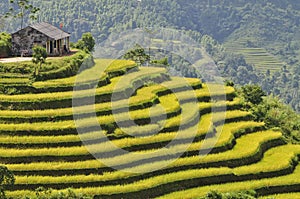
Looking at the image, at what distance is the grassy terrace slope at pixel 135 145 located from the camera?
26.2m

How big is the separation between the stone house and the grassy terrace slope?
4823 mm

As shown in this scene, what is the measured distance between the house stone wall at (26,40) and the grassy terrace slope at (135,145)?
16.0ft

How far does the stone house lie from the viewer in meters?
36.9

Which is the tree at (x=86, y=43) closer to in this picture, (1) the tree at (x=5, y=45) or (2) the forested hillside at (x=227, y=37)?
(1) the tree at (x=5, y=45)

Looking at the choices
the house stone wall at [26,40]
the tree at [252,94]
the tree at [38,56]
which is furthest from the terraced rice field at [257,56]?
the tree at [38,56]

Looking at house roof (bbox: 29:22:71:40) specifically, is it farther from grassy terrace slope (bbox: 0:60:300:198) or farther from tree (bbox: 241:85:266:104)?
tree (bbox: 241:85:266:104)

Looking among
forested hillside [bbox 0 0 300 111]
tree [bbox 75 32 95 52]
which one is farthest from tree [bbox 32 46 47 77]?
forested hillside [bbox 0 0 300 111]

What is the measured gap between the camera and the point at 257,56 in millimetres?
162500

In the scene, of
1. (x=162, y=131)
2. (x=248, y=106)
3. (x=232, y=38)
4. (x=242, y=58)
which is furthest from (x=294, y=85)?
(x=162, y=131)

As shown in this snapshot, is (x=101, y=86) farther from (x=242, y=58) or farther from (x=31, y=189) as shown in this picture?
(x=242, y=58)

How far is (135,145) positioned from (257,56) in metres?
139

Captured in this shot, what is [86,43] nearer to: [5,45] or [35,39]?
[35,39]

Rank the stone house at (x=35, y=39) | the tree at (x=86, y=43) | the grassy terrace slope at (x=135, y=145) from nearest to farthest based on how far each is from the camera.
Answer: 1. the grassy terrace slope at (x=135, y=145)
2. the stone house at (x=35, y=39)
3. the tree at (x=86, y=43)

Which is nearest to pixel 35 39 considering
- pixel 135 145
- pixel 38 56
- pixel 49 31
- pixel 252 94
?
pixel 49 31
